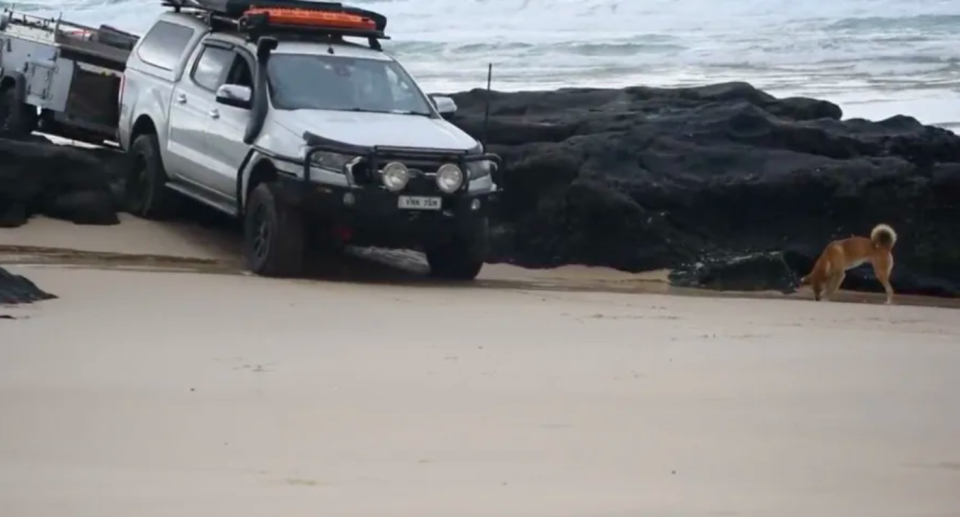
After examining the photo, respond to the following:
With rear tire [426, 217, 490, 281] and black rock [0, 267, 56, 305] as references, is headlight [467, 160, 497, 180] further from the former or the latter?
black rock [0, 267, 56, 305]

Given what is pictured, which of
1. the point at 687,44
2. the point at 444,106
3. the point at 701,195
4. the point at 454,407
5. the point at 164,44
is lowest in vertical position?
the point at 454,407

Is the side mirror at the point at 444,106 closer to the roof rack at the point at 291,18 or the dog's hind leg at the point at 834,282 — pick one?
the roof rack at the point at 291,18

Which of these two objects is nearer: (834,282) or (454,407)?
(454,407)

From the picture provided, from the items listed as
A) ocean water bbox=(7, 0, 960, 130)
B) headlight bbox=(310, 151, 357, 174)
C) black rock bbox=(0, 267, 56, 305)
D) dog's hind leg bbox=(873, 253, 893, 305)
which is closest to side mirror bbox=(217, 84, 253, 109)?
headlight bbox=(310, 151, 357, 174)

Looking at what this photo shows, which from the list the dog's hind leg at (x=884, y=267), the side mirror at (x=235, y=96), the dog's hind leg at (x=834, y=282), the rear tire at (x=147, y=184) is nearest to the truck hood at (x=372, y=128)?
the side mirror at (x=235, y=96)

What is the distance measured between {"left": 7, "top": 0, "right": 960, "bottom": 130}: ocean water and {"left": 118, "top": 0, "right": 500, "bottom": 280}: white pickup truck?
1644cm

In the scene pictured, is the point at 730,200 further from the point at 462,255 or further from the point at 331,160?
the point at 331,160

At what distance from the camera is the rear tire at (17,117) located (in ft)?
50.4

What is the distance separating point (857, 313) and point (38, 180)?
639 centimetres

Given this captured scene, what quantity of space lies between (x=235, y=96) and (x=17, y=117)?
16.1 ft

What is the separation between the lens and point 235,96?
11398mm

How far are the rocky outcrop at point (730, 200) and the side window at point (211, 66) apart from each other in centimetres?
265

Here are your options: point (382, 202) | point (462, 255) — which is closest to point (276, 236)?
point (382, 202)

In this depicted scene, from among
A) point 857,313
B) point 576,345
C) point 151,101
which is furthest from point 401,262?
point 576,345
